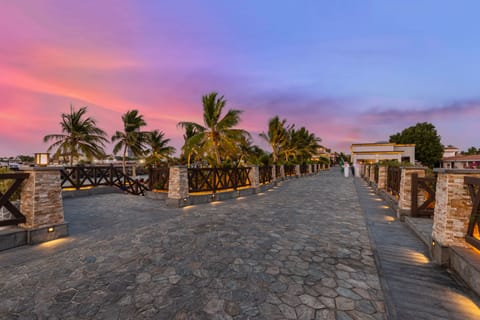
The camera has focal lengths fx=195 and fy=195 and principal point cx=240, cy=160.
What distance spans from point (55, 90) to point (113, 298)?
51.6 ft

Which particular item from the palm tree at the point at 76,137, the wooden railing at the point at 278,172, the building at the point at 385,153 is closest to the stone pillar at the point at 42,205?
the palm tree at the point at 76,137

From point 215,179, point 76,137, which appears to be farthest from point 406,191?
point 76,137

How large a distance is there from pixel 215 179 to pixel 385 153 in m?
43.3

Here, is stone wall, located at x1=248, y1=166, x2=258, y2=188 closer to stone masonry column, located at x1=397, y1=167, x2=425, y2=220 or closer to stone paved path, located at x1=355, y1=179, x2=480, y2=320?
stone masonry column, located at x1=397, y1=167, x2=425, y2=220

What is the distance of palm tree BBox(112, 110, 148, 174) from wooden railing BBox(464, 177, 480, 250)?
26.8m

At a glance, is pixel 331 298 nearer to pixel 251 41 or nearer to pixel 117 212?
pixel 117 212

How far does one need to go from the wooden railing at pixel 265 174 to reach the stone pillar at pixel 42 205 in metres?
11.5

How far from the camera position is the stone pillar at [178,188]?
8633 mm

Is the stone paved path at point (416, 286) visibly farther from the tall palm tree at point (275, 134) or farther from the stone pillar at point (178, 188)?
the tall palm tree at point (275, 134)

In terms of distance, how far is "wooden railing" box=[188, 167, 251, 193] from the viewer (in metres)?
10.1

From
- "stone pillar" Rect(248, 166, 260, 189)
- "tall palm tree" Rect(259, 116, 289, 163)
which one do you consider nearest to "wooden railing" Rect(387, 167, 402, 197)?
"stone pillar" Rect(248, 166, 260, 189)

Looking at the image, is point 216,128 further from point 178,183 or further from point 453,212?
point 453,212

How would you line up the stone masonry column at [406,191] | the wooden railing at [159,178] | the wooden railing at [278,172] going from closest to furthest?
the stone masonry column at [406,191] → the wooden railing at [159,178] → the wooden railing at [278,172]

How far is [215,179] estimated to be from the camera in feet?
35.1
